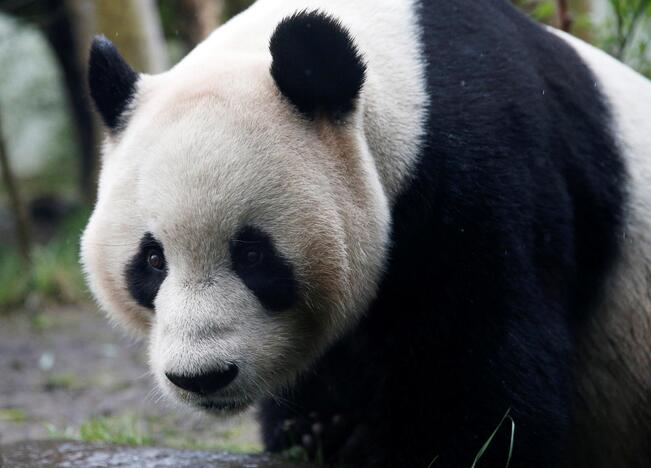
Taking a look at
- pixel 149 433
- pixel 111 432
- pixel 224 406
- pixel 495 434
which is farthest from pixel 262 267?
pixel 149 433

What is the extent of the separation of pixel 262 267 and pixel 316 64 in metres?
0.62

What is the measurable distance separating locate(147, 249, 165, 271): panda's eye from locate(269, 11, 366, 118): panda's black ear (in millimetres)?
612

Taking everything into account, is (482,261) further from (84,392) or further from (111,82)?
(84,392)

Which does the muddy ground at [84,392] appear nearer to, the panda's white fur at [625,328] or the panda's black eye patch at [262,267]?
the panda's black eye patch at [262,267]

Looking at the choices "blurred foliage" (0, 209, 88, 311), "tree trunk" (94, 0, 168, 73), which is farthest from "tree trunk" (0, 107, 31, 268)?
"tree trunk" (94, 0, 168, 73)

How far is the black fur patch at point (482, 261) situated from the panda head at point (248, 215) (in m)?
0.16

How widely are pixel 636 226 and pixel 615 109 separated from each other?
43 cm

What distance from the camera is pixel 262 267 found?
2.89 m

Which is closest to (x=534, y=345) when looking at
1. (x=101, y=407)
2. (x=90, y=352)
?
(x=101, y=407)

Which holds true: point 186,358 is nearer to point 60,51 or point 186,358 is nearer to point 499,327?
point 499,327

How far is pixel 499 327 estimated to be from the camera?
2994mm

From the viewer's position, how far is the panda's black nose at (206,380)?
272cm

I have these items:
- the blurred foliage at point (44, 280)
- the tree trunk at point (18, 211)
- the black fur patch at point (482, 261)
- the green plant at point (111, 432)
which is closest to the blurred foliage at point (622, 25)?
the black fur patch at point (482, 261)

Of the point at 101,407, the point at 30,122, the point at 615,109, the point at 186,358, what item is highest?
Result: the point at 615,109
